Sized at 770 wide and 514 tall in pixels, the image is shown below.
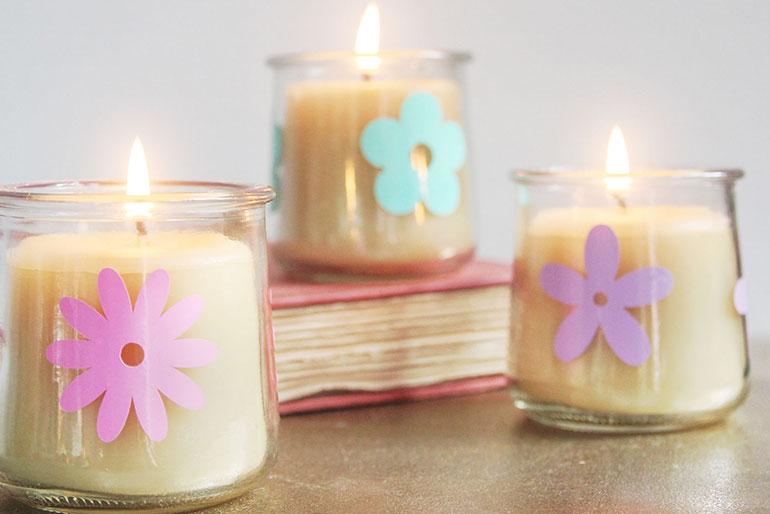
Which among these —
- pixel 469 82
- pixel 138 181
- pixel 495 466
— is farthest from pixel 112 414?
pixel 469 82

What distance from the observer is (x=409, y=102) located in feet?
2.75

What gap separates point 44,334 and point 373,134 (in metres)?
0.34

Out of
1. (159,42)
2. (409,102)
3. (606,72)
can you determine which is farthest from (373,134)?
(606,72)

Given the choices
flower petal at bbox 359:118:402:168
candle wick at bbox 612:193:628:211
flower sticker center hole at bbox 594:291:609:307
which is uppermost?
flower petal at bbox 359:118:402:168

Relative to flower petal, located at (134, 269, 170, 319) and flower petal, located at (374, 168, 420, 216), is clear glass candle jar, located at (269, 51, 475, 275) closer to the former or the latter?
flower petal, located at (374, 168, 420, 216)

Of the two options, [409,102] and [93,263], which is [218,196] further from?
[409,102]

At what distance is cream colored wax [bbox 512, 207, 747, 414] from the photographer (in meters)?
0.72

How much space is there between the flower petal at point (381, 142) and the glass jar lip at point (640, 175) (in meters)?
0.10

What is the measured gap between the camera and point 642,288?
0.72 metres

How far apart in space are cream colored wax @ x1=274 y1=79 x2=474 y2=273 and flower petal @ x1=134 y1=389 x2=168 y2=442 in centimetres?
30

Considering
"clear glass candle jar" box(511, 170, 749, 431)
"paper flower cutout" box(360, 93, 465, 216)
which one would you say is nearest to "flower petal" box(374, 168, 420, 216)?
"paper flower cutout" box(360, 93, 465, 216)

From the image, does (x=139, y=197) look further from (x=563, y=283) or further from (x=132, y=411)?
(x=563, y=283)

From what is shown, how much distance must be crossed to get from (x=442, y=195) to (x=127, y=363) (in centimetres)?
36

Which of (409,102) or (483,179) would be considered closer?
(409,102)
